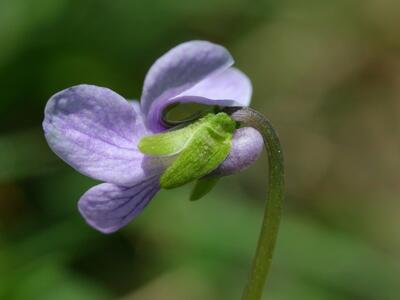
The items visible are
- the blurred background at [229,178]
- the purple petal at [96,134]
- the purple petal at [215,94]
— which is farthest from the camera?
the blurred background at [229,178]

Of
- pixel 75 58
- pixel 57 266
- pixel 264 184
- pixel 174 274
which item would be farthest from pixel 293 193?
pixel 57 266

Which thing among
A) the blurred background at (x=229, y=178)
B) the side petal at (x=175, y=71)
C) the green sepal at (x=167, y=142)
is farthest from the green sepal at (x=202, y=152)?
the blurred background at (x=229, y=178)

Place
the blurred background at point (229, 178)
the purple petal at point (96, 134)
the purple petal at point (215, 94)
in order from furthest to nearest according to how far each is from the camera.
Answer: the blurred background at point (229, 178)
the purple petal at point (215, 94)
the purple petal at point (96, 134)

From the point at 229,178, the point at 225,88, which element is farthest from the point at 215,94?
the point at 229,178

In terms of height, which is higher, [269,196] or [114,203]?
[269,196]

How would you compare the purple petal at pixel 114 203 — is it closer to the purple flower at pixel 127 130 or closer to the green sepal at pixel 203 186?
the purple flower at pixel 127 130

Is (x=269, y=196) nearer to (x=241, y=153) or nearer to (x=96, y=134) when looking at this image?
(x=241, y=153)

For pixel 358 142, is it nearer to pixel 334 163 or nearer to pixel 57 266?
pixel 334 163

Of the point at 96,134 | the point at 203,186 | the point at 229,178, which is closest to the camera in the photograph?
the point at 96,134
